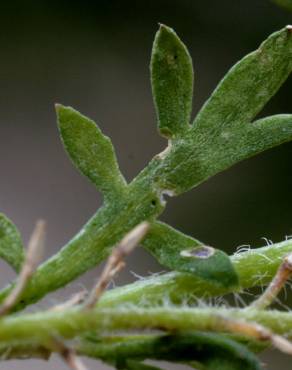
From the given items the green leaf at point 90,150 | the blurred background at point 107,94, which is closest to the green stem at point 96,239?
the green leaf at point 90,150

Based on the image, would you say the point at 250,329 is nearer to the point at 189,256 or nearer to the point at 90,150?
the point at 189,256

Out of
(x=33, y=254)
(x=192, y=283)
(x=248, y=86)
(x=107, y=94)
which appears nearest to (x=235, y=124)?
(x=248, y=86)

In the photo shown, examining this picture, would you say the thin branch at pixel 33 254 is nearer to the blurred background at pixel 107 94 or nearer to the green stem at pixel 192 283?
the green stem at pixel 192 283

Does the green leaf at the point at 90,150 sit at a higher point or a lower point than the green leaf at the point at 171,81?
lower

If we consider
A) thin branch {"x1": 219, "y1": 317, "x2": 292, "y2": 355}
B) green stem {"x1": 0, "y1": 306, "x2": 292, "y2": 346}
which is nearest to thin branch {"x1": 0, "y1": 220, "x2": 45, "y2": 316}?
green stem {"x1": 0, "y1": 306, "x2": 292, "y2": 346}

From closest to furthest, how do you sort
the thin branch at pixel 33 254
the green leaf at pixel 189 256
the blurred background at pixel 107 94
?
1. the thin branch at pixel 33 254
2. the green leaf at pixel 189 256
3. the blurred background at pixel 107 94

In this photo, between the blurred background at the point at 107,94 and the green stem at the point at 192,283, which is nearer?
the green stem at the point at 192,283
